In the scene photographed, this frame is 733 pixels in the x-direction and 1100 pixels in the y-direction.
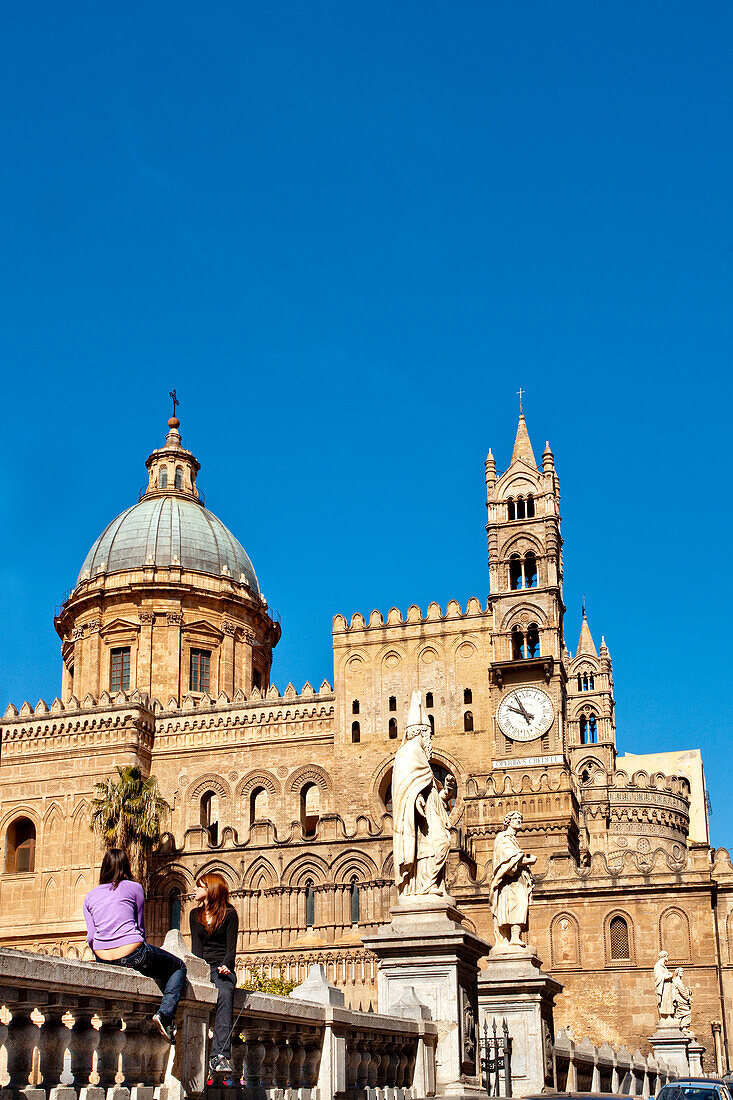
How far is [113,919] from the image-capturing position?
8.16 metres

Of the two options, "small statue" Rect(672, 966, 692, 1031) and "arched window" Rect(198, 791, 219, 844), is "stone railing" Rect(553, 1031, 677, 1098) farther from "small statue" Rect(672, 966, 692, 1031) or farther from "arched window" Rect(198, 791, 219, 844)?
"arched window" Rect(198, 791, 219, 844)

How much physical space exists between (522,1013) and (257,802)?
41182mm

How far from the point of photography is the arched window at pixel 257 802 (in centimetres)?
5662

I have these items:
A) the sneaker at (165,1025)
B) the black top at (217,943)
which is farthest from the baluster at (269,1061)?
the sneaker at (165,1025)

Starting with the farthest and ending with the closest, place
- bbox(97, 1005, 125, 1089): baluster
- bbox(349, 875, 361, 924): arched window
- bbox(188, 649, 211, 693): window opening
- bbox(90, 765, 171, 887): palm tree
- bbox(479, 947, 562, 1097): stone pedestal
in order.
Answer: bbox(188, 649, 211, 693): window opening
bbox(90, 765, 171, 887): palm tree
bbox(349, 875, 361, 924): arched window
bbox(479, 947, 562, 1097): stone pedestal
bbox(97, 1005, 125, 1089): baluster

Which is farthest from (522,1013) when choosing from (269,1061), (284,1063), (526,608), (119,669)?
(119,669)

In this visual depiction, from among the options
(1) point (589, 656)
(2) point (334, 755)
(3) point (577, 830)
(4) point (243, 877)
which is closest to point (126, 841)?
(4) point (243, 877)

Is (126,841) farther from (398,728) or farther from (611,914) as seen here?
(611,914)

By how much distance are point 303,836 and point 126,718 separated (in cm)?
1022

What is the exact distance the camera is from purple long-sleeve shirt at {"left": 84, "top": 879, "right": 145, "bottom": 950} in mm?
8164

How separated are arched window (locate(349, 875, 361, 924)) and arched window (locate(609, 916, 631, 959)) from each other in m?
10.3

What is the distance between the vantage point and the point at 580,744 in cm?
7238

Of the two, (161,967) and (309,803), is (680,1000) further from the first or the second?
(161,967)

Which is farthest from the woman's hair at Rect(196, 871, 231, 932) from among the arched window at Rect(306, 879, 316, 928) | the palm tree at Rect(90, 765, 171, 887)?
the palm tree at Rect(90, 765, 171, 887)
